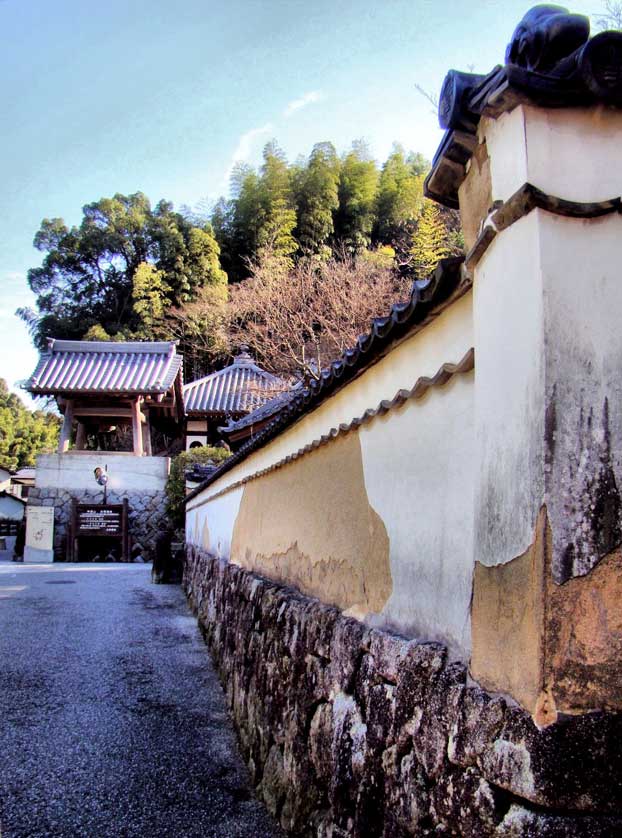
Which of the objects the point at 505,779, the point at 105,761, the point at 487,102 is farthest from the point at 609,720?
the point at 105,761

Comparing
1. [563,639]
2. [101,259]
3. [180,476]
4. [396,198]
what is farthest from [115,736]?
[101,259]

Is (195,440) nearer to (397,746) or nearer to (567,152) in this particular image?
(397,746)

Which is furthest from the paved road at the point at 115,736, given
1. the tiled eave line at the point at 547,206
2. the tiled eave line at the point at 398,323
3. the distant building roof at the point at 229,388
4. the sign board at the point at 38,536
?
the distant building roof at the point at 229,388

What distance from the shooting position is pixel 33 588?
12422 millimetres

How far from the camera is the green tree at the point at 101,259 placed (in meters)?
28.2

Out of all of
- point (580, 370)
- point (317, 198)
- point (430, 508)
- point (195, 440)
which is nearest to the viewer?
point (580, 370)

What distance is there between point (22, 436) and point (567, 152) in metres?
42.2

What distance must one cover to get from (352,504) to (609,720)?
1.82 metres

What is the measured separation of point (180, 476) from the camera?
19.8 metres

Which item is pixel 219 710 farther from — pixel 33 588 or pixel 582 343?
pixel 33 588

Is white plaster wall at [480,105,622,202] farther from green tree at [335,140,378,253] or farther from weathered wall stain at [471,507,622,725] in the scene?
green tree at [335,140,378,253]

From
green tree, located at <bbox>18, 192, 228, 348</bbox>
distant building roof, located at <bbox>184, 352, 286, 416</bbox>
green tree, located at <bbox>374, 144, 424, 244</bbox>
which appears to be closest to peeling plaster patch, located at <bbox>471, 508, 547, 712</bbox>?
distant building roof, located at <bbox>184, 352, 286, 416</bbox>

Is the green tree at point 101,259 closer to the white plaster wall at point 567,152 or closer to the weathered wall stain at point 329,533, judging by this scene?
the weathered wall stain at point 329,533

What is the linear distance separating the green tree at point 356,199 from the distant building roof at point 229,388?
6196mm
